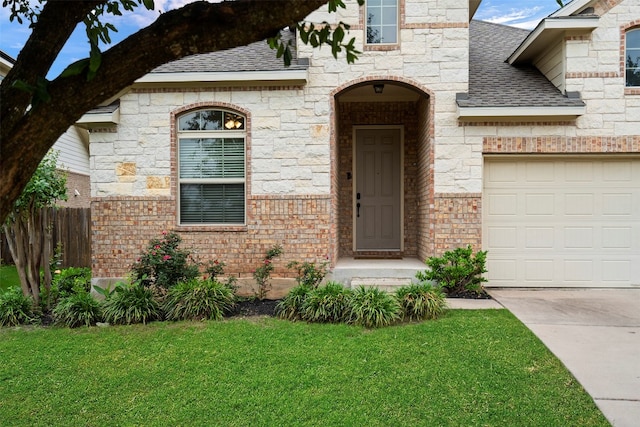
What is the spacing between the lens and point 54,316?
5746 mm

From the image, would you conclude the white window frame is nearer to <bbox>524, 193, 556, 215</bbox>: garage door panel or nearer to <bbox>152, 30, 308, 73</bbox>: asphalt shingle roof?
<bbox>152, 30, 308, 73</bbox>: asphalt shingle roof

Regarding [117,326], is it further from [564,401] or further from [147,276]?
[564,401]

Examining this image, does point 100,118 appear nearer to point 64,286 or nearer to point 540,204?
point 64,286

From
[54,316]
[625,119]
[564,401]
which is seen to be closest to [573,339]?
[564,401]

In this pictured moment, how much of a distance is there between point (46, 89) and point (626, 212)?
8685 millimetres

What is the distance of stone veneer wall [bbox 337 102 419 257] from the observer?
29.0 feet

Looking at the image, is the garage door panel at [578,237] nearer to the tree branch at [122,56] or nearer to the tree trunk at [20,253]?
the tree branch at [122,56]

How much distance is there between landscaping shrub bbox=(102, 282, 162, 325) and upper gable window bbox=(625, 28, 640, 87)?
859 cm

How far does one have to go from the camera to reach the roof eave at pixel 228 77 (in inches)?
275

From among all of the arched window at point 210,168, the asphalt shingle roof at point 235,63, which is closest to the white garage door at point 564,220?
the asphalt shingle roof at point 235,63

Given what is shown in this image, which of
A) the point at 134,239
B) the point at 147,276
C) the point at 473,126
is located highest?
the point at 473,126

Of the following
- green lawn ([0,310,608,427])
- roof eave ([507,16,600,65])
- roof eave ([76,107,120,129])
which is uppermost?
roof eave ([507,16,600,65])

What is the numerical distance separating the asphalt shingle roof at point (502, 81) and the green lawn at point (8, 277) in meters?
9.33

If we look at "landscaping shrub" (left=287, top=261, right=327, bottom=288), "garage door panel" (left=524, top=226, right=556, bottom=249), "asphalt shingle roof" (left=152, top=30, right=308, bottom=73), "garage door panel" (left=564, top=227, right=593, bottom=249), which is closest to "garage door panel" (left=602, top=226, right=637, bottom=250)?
"garage door panel" (left=564, top=227, right=593, bottom=249)
